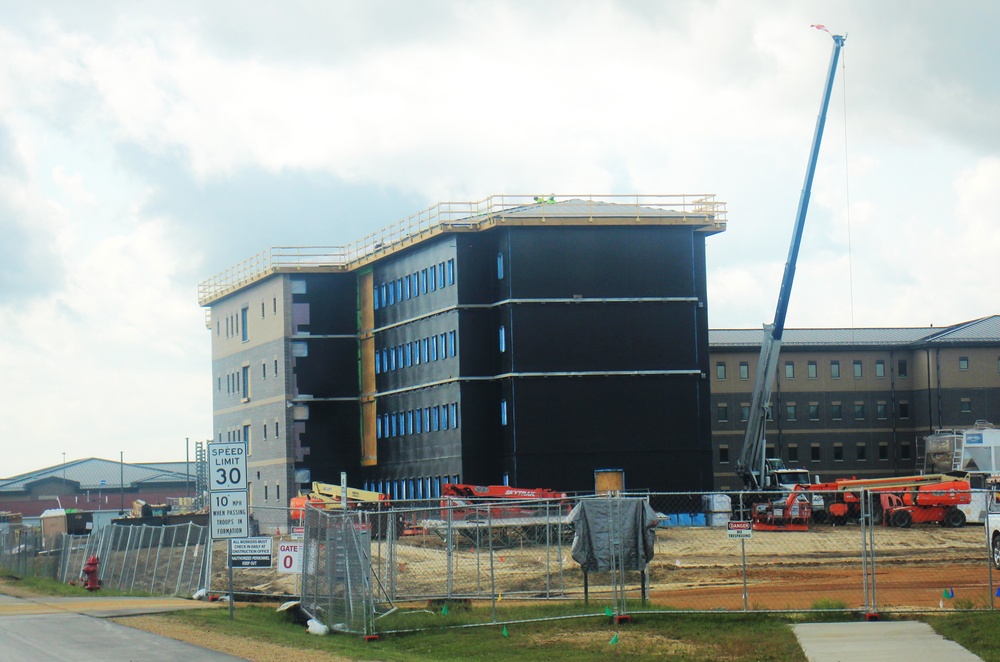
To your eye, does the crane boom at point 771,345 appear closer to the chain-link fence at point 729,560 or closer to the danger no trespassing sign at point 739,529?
the chain-link fence at point 729,560

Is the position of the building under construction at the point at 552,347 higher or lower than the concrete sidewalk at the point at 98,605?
higher

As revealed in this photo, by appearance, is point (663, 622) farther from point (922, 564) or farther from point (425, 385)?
point (425, 385)

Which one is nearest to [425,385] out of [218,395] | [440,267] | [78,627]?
[440,267]

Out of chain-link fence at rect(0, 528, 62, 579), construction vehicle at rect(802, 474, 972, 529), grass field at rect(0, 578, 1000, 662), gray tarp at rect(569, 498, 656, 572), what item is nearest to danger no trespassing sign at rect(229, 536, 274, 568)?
grass field at rect(0, 578, 1000, 662)

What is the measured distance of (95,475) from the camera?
530 feet

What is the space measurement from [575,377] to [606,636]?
140 feet

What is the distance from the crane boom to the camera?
64250mm

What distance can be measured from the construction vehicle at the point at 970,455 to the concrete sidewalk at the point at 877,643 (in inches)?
1590

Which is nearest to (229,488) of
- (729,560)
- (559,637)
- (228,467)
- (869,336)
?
(228,467)

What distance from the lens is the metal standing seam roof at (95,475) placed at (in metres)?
156

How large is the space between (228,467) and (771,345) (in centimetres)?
4329

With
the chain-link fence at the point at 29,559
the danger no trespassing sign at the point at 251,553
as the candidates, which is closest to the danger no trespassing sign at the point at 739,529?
the danger no trespassing sign at the point at 251,553

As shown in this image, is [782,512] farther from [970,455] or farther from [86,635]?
[86,635]

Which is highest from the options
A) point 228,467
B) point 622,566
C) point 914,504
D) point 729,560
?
point 228,467
